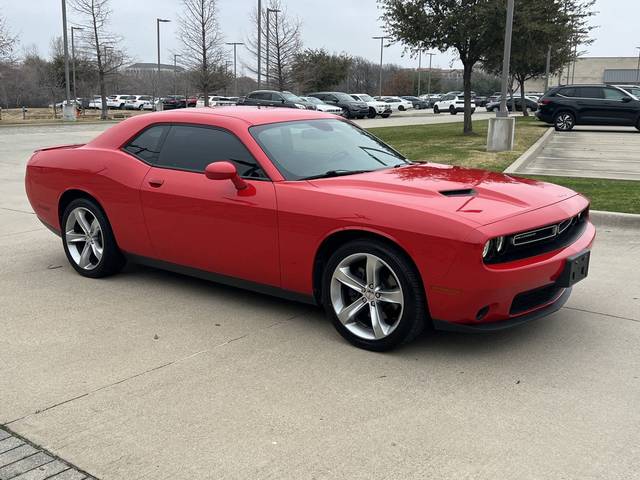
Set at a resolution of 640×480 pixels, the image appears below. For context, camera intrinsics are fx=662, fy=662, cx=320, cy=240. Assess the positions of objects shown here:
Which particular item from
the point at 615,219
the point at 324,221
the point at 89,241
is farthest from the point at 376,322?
the point at 615,219

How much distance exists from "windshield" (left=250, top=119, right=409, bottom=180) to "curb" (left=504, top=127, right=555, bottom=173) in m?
7.36

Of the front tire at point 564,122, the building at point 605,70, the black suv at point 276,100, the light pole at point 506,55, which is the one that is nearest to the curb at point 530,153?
the light pole at point 506,55

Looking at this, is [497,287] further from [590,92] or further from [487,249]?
[590,92]

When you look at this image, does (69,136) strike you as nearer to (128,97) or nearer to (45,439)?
(45,439)

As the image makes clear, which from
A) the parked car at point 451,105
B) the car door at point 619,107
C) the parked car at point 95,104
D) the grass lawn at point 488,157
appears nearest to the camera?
the grass lawn at point 488,157

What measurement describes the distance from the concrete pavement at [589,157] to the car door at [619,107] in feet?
4.13

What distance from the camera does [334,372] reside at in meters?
3.92

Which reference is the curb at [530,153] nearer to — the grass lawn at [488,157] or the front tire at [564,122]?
the grass lawn at [488,157]

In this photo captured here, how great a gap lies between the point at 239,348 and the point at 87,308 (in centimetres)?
153

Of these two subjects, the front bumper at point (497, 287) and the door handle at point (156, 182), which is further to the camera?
the door handle at point (156, 182)

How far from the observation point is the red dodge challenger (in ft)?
12.8

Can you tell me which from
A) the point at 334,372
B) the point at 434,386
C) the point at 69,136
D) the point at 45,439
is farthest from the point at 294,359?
the point at 69,136

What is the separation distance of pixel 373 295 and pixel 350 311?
0.21 meters

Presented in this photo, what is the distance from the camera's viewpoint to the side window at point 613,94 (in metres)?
24.6
